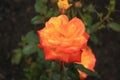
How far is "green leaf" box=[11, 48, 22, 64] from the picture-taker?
2156mm

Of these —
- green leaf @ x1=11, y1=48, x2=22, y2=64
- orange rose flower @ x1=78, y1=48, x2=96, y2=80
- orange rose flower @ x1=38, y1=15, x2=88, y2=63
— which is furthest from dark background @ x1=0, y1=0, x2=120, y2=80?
orange rose flower @ x1=38, y1=15, x2=88, y2=63

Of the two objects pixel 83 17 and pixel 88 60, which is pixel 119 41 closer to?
pixel 83 17

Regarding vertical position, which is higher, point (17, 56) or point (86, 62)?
point (86, 62)

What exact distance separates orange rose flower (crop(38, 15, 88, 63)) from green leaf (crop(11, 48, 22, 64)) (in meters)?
0.98

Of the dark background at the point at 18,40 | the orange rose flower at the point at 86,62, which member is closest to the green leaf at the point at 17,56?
the dark background at the point at 18,40

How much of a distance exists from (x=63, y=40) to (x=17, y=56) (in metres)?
1.07

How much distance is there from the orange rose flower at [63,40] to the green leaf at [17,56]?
98 cm

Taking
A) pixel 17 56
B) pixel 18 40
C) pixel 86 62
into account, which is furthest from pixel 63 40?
pixel 18 40

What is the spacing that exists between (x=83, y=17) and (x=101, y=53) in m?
0.84

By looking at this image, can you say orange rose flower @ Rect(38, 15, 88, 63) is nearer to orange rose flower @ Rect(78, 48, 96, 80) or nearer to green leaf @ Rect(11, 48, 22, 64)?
orange rose flower @ Rect(78, 48, 96, 80)

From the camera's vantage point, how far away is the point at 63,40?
115 cm

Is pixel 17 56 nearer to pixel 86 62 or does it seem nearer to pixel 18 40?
pixel 18 40

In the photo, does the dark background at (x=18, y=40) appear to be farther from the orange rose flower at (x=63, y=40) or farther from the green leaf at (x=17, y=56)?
the orange rose flower at (x=63, y=40)

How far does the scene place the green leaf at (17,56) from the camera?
84.9 inches
